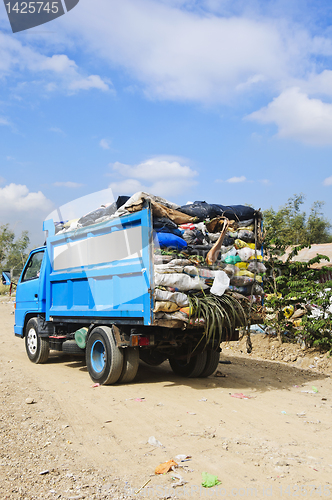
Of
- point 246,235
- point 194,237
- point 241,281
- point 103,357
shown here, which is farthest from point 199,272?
point 103,357

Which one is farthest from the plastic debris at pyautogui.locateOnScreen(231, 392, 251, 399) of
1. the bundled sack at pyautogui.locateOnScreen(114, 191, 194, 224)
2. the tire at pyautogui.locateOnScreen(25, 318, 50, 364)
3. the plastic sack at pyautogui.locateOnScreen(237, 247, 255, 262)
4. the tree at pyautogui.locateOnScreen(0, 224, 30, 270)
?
the tree at pyautogui.locateOnScreen(0, 224, 30, 270)

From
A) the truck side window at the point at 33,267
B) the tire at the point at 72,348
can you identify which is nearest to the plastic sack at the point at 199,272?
the tire at the point at 72,348

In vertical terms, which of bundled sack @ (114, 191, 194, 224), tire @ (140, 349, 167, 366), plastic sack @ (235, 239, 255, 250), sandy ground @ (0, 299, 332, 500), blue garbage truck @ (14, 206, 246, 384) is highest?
bundled sack @ (114, 191, 194, 224)

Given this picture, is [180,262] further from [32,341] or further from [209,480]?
[32,341]

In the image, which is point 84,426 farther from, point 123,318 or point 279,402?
point 279,402

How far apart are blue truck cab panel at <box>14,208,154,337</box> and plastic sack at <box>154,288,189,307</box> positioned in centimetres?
10

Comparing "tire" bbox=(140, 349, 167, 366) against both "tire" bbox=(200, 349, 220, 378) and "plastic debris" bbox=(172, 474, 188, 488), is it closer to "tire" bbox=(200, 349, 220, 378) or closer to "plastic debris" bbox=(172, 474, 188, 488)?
"tire" bbox=(200, 349, 220, 378)

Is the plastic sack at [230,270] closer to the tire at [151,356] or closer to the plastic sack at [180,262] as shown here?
the plastic sack at [180,262]

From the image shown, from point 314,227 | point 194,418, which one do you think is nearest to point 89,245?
point 194,418

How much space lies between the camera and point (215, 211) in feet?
19.5

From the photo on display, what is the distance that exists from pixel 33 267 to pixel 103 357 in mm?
3209

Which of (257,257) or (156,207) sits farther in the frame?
(257,257)

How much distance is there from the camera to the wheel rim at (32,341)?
7.77 m

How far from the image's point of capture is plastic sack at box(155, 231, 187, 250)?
16.8ft
